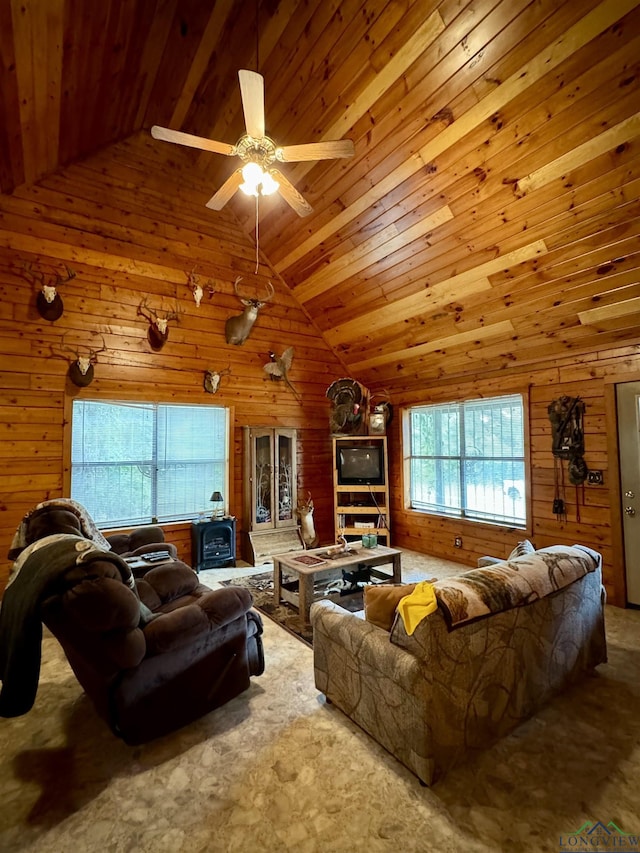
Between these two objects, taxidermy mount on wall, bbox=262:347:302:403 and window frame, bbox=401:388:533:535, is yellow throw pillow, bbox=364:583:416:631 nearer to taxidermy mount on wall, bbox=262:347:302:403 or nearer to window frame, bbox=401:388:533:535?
window frame, bbox=401:388:533:535

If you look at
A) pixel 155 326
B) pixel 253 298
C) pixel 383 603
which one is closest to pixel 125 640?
pixel 383 603

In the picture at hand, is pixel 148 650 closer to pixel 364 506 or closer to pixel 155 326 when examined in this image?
pixel 155 326

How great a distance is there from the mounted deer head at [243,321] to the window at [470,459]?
255 cm

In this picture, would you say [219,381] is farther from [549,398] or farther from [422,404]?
[549,398]

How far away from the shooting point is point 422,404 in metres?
5.64

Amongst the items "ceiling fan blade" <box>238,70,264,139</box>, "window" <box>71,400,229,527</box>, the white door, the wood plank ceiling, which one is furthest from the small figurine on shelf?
the white door

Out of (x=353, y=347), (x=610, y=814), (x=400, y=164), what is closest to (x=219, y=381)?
(x=353, y=347)

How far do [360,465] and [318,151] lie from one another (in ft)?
12.9

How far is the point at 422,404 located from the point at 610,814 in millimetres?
4436

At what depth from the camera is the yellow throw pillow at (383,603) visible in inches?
79.4

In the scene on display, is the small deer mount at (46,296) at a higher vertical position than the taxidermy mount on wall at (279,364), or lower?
higher

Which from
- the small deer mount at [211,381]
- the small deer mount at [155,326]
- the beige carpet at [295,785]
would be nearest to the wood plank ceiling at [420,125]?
the small deer mount at [155,326]

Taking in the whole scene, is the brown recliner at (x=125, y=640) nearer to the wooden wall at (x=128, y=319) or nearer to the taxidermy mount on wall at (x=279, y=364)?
the wooden wall at (x=128, y=319)

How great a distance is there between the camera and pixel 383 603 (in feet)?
6.73
